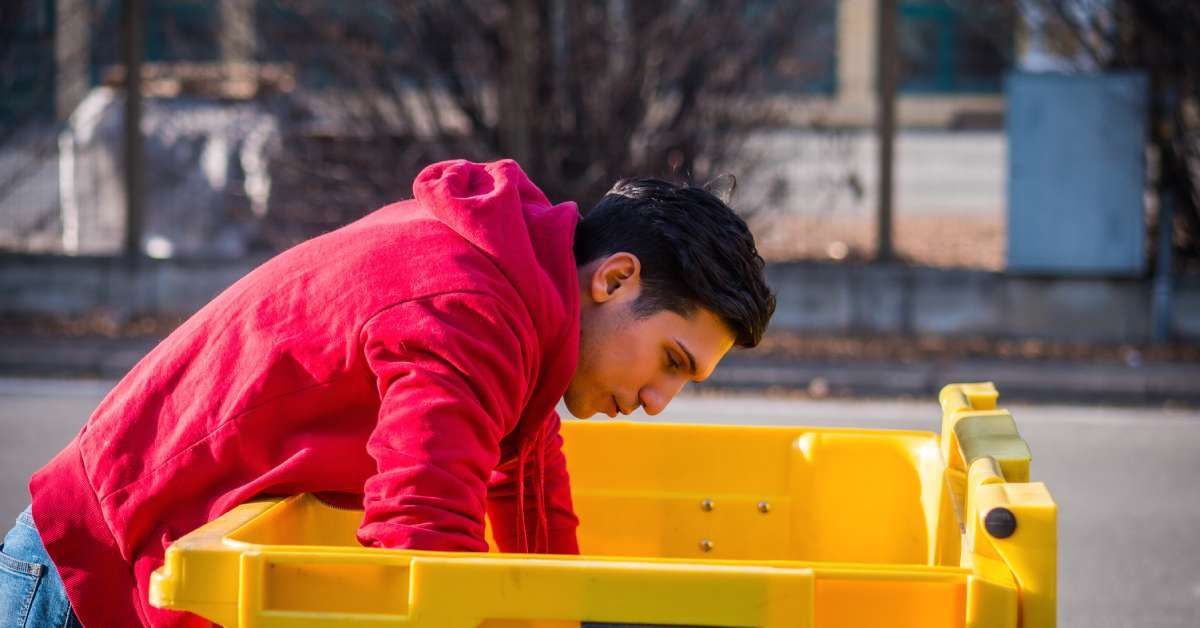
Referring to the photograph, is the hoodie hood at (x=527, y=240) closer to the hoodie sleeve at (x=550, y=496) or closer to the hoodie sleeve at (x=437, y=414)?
the hoodie sleeve at (x=437, y=414)

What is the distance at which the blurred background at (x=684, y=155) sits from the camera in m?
8.91

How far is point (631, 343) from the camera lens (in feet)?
7.75

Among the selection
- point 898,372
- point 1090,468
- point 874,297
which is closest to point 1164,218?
point 874,297

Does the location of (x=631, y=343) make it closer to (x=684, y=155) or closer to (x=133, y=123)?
(x=684, y=155)

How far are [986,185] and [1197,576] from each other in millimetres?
8491

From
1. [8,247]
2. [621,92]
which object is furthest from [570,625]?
[8,247]

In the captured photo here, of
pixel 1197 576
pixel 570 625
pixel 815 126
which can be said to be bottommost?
pixel 1197 576

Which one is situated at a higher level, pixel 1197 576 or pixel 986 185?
pixel 986 185

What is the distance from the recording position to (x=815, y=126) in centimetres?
1019

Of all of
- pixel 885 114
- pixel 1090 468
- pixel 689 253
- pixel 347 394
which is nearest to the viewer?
pixel 347 394

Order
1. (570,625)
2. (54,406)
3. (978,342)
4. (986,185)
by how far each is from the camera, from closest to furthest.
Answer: (570,625) < (54,406) < (978,342) < (986,185)

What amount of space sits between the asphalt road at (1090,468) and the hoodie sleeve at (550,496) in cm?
229

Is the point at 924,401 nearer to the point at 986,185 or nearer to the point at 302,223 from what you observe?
the point at 302,223

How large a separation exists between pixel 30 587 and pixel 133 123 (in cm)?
813
